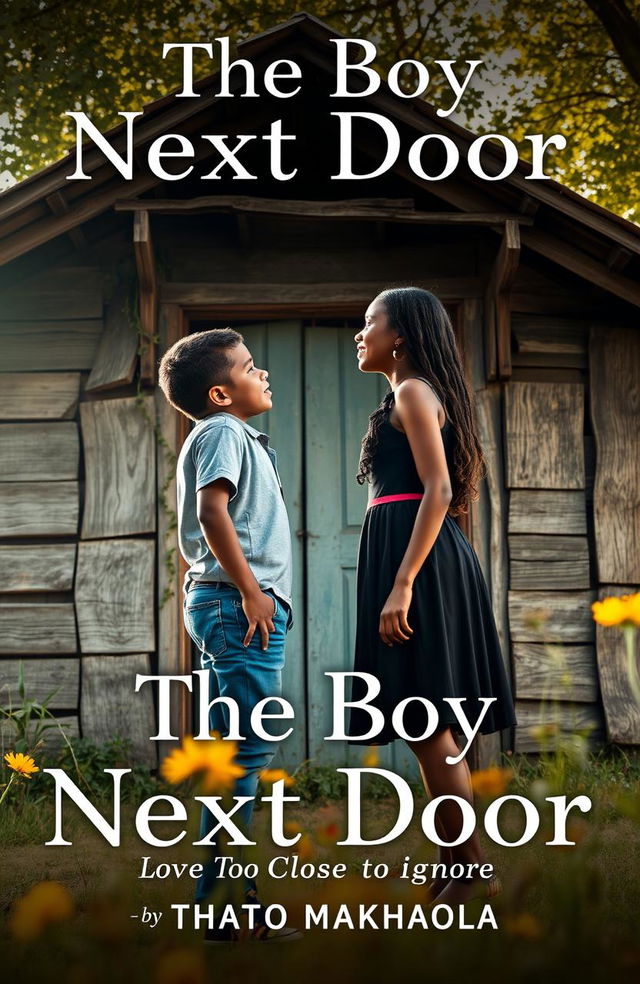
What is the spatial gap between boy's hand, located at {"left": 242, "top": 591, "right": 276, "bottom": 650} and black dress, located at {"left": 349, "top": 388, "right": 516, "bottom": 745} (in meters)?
0.38

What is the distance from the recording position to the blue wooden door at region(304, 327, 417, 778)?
5117mm

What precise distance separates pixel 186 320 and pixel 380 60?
6868 mm

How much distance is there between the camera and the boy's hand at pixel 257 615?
2.40 metres

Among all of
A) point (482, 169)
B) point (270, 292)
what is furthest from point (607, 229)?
point (270, 292)

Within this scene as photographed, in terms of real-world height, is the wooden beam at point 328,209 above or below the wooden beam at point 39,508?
above

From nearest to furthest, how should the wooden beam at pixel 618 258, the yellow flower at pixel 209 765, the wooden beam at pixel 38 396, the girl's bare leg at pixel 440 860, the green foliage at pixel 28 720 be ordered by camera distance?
the yellow flower at pixel 209 765
the girl's bare leg at pixel 440 860
the green foliage at pixel 28 720
the wooden beam at pixel 618 258
the wooden beam at pixel 38 396

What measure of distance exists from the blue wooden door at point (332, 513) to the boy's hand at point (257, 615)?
277cm

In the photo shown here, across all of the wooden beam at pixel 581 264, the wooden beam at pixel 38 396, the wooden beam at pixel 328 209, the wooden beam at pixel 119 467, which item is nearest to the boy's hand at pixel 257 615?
the wooden beam at pixel 119 467

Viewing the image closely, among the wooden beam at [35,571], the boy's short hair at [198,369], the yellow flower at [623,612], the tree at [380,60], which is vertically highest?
the tree at [380,60]

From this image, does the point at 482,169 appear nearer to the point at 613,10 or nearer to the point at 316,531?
the point at 316,531

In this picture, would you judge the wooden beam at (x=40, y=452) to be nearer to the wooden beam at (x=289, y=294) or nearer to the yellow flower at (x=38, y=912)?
the wooden beam at (x=289, y=294)

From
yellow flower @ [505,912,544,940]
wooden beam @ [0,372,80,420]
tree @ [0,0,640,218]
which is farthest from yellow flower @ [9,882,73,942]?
tree @ [0,0,640,218]

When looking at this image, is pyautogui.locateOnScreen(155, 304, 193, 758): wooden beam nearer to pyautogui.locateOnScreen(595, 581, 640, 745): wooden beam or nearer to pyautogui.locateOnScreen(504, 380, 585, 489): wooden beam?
pyautogui.locateOnScreen(504, 380, 585, 489): wooden beam

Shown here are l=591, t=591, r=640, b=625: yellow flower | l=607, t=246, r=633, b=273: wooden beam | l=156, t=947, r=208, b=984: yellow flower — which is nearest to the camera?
l=156, t=947, r=208, b=984: yellow flower
